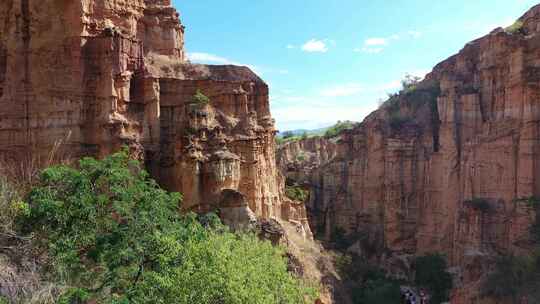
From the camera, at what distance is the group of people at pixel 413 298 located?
91.6 feet

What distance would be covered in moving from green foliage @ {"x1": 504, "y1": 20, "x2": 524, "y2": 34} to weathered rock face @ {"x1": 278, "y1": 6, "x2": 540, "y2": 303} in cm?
52

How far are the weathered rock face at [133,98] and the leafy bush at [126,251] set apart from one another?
5408 mm

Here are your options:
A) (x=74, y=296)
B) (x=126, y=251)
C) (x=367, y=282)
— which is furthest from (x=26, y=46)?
(x=367, y=282)

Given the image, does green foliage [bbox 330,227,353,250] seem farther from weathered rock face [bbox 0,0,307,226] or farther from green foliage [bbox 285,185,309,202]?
weathered rock face [bbox 0,0,307,226]

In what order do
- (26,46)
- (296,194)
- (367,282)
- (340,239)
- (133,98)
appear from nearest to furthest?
(26,46) < (133,98) < (367,282) < (340,239) < (296,194)

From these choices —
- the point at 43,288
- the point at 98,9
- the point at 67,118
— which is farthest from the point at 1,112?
the point at 43,288

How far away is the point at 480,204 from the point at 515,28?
12385 mm

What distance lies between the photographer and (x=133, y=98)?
20703mm

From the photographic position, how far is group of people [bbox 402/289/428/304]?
27906mm

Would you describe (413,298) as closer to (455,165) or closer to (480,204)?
(480,204)

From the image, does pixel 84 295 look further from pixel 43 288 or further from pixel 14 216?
pixel 14 216

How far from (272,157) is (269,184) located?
1.76 metres

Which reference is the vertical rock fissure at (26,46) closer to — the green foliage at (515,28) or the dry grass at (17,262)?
the dry grass at (17,262)

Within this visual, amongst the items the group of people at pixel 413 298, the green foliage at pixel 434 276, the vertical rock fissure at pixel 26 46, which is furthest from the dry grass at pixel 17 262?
the green foliage at pixel 434 276
